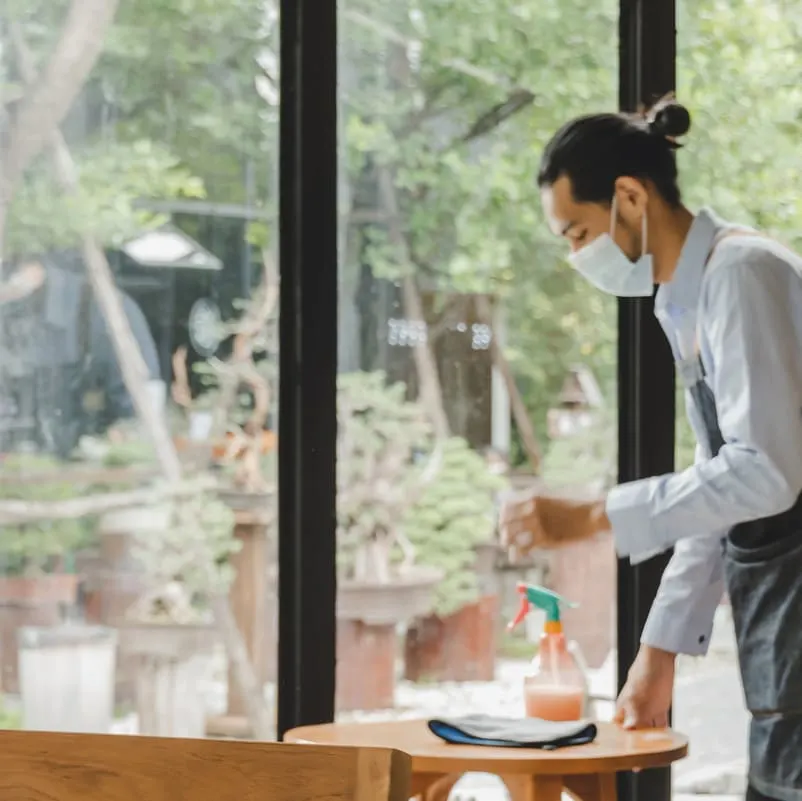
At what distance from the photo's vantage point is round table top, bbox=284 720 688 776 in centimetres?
177

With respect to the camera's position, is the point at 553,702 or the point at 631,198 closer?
the point at 631,198

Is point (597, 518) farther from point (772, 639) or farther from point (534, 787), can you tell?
point (534, 787)

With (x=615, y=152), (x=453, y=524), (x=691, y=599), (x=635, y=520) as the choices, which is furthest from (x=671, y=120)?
(x=453, y=524)

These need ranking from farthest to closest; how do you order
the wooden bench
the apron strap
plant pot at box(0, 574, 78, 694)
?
plant pot at box(0, 574, 78, 694) < the apron strap < the wooden bench

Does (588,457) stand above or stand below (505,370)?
below

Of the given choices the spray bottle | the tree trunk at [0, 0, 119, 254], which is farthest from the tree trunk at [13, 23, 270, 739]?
the spray bottle

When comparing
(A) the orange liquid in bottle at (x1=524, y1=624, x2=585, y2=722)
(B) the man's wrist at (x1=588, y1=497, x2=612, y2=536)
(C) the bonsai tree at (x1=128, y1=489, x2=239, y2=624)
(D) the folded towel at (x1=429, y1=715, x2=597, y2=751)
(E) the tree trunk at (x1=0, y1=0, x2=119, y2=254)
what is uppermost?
(E) the tree trunk at (x1=0, y1=0, x2=119, y2=254)

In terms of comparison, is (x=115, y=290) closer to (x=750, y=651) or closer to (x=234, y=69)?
(x=234, y=69)

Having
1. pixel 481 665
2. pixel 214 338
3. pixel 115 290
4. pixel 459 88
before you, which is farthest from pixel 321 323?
pixel 481 665

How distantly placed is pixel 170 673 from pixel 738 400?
102 cm

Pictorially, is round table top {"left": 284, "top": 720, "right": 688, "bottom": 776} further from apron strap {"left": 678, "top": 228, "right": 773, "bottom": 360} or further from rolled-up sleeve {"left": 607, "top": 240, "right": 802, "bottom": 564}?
apron strap {"left": 678, "top": 228, "right": 773, "bottom": 360}

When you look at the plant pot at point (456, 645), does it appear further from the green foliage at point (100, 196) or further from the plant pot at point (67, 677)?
the green foliage at point (100, 196)

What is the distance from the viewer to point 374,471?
2381mm

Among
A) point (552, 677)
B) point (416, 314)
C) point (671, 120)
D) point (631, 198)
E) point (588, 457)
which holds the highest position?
point (671, 120)
